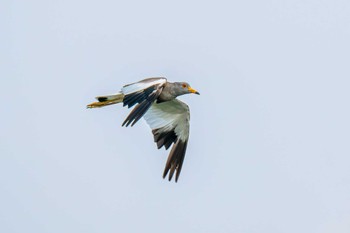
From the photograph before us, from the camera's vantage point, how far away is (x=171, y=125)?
33500mm

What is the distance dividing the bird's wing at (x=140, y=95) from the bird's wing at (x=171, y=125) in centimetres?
215

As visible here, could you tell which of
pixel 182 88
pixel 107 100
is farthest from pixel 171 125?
pixel 107 100

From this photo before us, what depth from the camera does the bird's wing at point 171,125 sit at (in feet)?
109

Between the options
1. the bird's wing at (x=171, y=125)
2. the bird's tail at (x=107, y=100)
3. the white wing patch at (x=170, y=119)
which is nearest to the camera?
the bird's tail at (x=107, y=100)

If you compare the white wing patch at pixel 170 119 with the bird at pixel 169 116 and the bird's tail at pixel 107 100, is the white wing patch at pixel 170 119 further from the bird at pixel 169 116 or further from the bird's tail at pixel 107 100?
the bird's tail at pixel 107 100

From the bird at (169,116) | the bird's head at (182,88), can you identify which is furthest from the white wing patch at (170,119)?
the bird's head at (182,88)

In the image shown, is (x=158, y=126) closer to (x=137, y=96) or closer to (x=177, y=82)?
(x=177, y=82)

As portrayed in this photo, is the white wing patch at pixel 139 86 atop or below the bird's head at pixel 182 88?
below

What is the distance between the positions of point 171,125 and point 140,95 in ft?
13.1


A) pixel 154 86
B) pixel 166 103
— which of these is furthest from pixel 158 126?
pixel 154 86

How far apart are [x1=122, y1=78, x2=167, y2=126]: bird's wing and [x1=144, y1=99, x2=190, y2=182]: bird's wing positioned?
7.07 ft

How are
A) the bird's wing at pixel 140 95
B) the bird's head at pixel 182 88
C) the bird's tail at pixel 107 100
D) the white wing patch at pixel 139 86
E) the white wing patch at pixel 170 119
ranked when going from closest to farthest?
the bird's wing at pixel 140 95 → the white wing patch at pixel 139 86 → the bird's tail at pixel 107 100 → the bird's head at pixel 182 88 → the white wing patch at pixel 170 119

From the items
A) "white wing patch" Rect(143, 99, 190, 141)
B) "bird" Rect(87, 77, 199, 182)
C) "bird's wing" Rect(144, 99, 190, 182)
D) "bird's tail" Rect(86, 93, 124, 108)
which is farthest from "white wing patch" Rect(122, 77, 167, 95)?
"white wing patch" Rect(143, 99, 190, 141)

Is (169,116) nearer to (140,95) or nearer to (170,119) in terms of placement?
(170,119)
